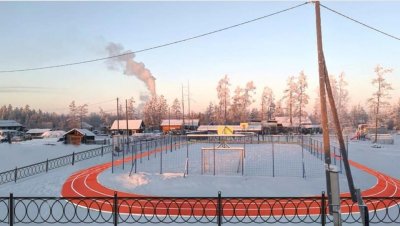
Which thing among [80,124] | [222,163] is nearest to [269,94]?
[80,124]

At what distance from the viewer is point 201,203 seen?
477 inches

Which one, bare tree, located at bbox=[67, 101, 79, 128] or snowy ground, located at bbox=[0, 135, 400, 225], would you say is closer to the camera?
snowy ground, located at bbox=[0, 135, 400, 225]

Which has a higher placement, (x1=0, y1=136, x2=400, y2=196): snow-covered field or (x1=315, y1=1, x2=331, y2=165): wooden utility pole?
(x1=315, y1=1, x2=331, y2=165): wooden utility pole

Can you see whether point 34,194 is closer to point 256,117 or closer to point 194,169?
point 194,169

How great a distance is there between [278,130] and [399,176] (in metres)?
56.2

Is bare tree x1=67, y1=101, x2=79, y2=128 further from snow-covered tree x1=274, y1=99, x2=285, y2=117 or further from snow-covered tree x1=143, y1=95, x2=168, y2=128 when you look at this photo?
snow-covered tree x1=274, y1=99, x2=285, y2=117

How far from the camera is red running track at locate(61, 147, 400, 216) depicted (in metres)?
11.5

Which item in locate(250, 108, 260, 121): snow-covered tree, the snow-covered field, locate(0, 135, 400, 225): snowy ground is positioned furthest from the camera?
locate(250, 108, 260, 121): snow-covered tree

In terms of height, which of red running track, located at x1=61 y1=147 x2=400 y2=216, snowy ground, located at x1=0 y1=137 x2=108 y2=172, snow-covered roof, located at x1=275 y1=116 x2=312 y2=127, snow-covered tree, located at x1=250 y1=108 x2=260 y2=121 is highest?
snow-covered tree, located at x1=250 y1=108 x2=260 y2=121

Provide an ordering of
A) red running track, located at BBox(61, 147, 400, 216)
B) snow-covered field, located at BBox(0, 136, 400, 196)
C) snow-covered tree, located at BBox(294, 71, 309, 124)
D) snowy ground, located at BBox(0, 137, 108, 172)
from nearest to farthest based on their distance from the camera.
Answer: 1. red running track, located at BBox(61, 147, 400, 216)
2. snow-covered field, located at BBox(0, 136, 400, 196)
3. snowy ground, located at BBox(0, 137, 108, 172)
4. snow-covered tree, located at BBox(294, 71, 309, 124)

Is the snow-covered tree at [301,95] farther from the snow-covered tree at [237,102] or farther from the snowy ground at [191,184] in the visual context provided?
the snowy ground at [191,184]

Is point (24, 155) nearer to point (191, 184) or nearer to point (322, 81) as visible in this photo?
point (191, 184)

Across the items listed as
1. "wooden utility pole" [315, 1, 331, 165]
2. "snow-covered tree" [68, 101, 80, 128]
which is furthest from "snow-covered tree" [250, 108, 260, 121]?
"wooden utility pole" [315, 1, 331, 165]

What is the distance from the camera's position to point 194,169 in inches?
1048
